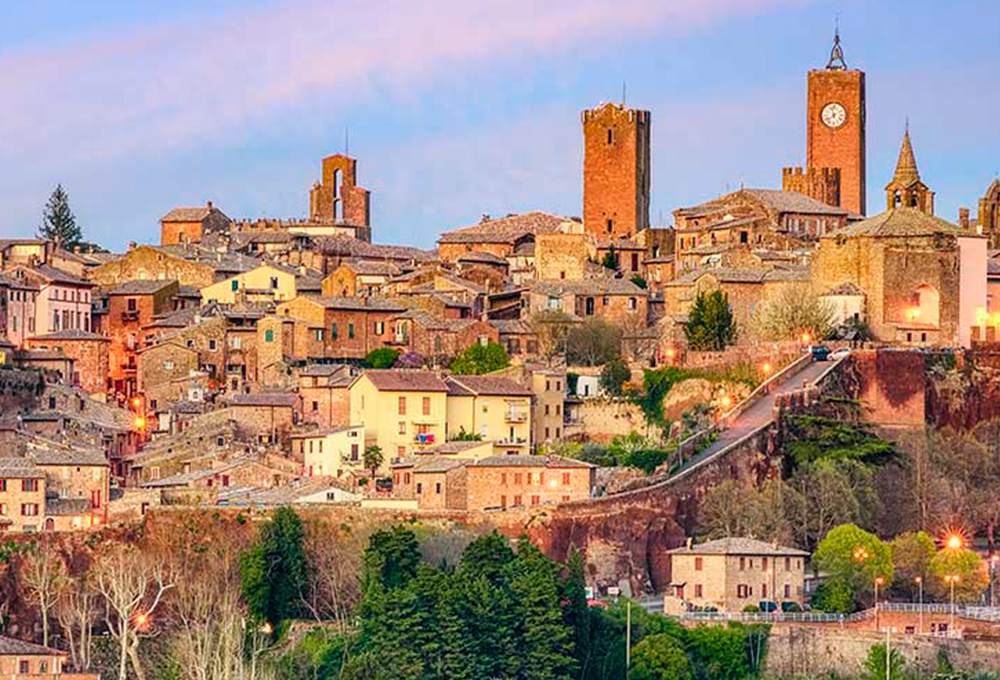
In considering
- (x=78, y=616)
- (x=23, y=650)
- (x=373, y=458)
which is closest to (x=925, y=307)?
(x=373, y=458)

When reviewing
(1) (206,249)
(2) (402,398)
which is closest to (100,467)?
(2) (402,398)

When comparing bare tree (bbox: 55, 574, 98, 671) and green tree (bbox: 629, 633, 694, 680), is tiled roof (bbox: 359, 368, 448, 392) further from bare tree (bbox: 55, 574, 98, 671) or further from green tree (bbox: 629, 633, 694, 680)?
green tree (bbox: 629, 633, 694, 680)

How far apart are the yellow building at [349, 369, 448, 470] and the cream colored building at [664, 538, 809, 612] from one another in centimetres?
1143

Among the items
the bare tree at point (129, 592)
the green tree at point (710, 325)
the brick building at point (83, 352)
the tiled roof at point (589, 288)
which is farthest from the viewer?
the tiled roof at point (589, 288)

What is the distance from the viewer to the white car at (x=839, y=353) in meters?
97.9

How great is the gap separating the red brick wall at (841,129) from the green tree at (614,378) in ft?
114

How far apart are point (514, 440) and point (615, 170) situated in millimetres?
33811

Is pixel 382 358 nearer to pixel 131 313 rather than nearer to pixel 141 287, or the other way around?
pixel 131 313

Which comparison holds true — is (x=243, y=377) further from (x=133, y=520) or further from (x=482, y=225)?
(x=482, y=225)

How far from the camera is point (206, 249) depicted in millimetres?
118625

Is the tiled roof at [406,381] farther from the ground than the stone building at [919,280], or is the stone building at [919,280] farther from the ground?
the stone building at [919,280]

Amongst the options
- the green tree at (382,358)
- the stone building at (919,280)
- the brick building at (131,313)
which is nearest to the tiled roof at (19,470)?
the green tree at (382,358)

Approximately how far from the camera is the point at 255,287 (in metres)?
111

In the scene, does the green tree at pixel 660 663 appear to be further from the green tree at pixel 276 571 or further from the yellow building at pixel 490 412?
the yellow building at pixel 490 412
